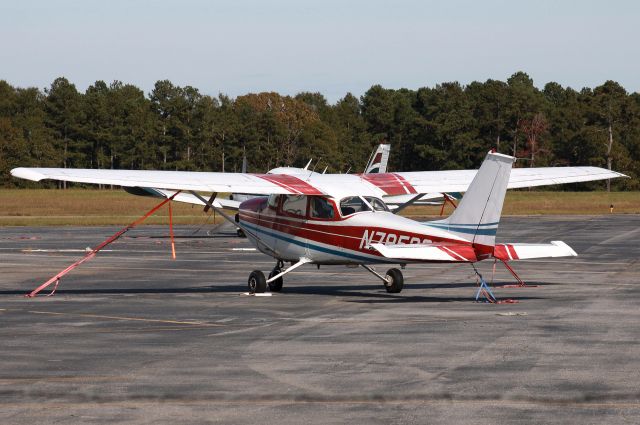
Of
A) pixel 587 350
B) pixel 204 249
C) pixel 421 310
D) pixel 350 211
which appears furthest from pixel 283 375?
pixel 204 249

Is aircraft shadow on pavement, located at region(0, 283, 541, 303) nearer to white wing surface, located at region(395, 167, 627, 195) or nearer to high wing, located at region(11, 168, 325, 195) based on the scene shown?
white wing surface, located at region(395, 167, 627, 195)

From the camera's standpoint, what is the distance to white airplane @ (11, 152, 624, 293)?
21.6 metres

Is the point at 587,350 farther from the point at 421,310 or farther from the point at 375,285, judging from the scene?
the point at 375,285

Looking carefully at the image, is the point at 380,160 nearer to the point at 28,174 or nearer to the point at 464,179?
the point at 464,179

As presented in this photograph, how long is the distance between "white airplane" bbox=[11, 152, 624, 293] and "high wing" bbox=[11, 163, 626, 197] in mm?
21

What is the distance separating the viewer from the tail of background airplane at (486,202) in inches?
842

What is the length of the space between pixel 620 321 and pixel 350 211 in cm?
619

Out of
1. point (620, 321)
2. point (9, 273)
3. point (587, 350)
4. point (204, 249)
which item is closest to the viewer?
point (587, 350)

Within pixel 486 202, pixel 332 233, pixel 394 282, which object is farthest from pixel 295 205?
pixel 486 202

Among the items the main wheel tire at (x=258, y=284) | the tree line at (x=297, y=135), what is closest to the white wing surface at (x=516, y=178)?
the main wheel tire at (x=258, y=284)

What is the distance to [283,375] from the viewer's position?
14.3 metres

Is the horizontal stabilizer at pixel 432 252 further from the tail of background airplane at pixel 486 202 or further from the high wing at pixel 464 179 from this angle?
the high wing at pixel 464 179

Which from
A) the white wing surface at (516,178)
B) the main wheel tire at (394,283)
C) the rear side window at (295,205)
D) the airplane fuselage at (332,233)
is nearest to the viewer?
the airplane fuselage at (332,233)

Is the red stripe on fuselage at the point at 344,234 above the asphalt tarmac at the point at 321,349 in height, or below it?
above
